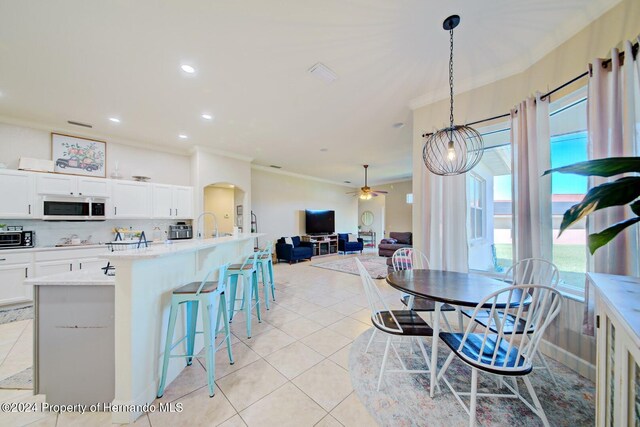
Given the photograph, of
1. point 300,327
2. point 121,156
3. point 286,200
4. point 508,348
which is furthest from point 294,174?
point 508,348

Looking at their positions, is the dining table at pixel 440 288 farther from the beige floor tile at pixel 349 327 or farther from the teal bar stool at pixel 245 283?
the teal bar stool at pixel 245 283

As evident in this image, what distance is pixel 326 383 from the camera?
185 cm

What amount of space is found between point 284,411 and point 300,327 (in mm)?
1214

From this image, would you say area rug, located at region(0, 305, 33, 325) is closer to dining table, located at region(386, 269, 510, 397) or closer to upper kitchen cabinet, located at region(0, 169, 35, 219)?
upper kitchen cabinet, located at region(0, 169, 35, 219)

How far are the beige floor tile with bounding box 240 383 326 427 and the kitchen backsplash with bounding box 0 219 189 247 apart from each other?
4.33 m

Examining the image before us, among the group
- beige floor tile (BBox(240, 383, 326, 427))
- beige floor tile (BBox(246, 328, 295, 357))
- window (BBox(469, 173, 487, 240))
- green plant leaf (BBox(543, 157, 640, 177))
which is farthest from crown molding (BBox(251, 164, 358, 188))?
green plant leaf (BBox(543, 157, 640, 177))

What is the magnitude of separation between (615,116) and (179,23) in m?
3.33

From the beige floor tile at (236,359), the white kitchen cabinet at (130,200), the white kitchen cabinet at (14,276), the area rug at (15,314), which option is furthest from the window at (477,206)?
the white kitchen cabinet at (14,276)

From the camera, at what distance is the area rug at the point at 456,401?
1.50 meters

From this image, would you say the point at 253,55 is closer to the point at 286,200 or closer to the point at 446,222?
the point at 446,222

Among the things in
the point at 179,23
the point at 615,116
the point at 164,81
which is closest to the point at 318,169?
the point at 164,81

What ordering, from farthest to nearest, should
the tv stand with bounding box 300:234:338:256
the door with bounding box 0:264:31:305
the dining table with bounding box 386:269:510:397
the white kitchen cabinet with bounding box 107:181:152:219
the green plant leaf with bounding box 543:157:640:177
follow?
the tv stand with bounding box 300:234:338:256 < the white kitchen cabinet with bounding box 107:181:152:219 < the door with bounding box 0:264:31:305 < the dining table with bounding box 386:269:510:397 < the green plant leaf with bounding box 543:157:640:177

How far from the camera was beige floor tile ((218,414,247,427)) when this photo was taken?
4.82ft

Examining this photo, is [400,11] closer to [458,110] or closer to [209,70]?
[458,110]
